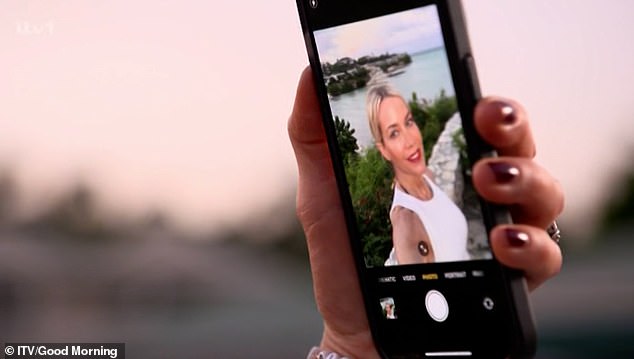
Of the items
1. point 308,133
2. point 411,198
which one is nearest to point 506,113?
point 411,198

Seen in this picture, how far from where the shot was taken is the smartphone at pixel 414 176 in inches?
19.4

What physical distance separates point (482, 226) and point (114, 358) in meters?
1.30

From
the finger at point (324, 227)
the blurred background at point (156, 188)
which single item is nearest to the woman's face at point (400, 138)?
the finger at point (324, 227)

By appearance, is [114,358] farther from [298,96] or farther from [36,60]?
[298,96]

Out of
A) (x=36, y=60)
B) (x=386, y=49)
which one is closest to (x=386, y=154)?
(x=386, y=49)

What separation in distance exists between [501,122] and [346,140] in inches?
5.9

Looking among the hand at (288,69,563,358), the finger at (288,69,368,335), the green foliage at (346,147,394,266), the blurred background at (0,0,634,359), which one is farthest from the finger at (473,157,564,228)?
the blurred background at (0,0,634,359)

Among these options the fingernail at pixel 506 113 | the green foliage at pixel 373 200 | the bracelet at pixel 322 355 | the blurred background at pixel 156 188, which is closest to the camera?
the fingernail at pixel 506 113

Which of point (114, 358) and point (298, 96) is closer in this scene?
point (298, 96)

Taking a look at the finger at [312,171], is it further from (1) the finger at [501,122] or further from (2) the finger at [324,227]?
(1) the finger at [501,122]

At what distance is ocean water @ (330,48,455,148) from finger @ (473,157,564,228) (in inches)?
2.2

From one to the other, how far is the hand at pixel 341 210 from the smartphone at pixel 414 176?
0.02 m

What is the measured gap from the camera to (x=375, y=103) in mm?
556

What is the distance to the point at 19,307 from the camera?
1.69 m
